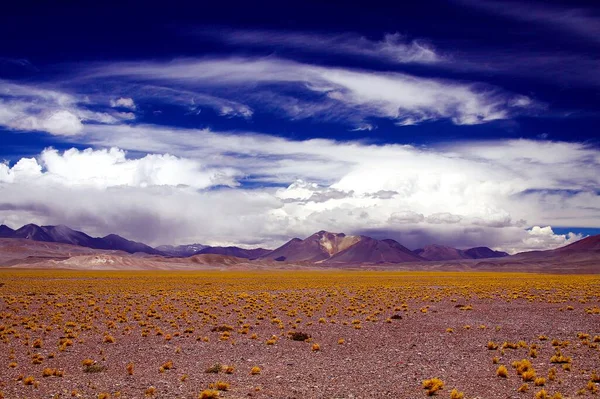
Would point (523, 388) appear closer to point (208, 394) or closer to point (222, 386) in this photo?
point (222, 386)

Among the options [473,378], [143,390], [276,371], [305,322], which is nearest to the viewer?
[143,390]

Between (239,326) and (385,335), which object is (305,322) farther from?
(385,335)

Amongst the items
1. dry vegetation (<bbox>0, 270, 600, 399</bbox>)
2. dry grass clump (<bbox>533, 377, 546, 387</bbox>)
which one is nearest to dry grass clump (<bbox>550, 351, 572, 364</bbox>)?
dry vegetation (<bbox>0, 270, 600, 399</bbox>)

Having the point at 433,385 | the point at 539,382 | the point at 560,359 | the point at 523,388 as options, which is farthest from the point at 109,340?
the point at 560,359

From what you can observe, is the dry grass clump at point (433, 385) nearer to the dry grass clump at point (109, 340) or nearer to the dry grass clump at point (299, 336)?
the dry grass clump at point (299, 336)

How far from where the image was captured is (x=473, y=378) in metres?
15.7

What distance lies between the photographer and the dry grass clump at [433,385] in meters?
14.1

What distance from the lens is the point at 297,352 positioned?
20.8m

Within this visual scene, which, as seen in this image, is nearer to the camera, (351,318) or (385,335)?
(385,335)

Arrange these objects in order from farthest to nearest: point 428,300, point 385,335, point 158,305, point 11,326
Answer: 1. point 428,300
2. point 158,305
3. point 11,326
4. point 385,335

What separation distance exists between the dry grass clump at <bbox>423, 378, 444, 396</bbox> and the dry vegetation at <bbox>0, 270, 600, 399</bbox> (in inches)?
1.4

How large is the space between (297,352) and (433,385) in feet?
24.7

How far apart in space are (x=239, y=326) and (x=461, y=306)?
18.6 metres

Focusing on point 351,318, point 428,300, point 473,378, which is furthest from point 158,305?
point 473,378
